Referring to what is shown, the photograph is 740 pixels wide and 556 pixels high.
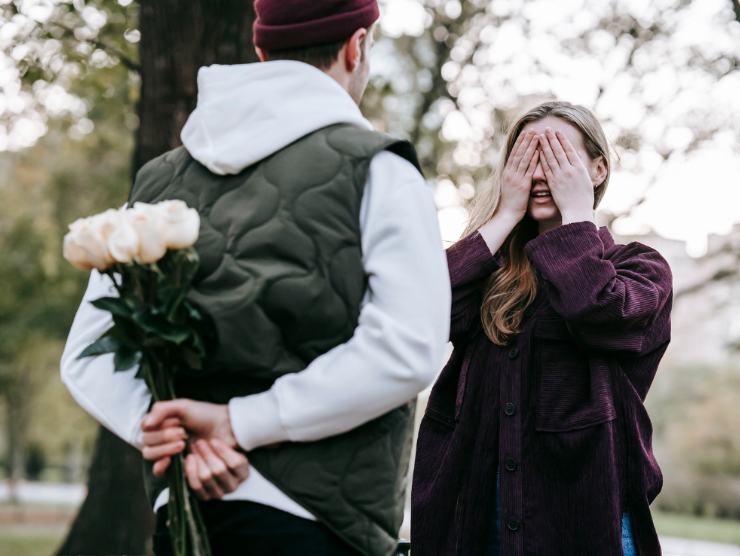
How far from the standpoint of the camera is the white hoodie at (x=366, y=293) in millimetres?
1870

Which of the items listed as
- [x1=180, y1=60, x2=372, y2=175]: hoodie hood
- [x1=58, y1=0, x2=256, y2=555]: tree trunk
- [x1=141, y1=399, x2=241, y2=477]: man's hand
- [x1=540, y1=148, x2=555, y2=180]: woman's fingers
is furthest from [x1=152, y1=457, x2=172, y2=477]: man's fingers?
[x1=58, y1=0, x2=256, y2=555]: tree trunk

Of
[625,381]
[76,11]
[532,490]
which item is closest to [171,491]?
[532,490]

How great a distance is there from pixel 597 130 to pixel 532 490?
1.20 m

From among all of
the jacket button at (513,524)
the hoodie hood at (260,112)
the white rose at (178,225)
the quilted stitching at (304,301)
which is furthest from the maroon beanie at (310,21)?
the jacket button at (513,524)

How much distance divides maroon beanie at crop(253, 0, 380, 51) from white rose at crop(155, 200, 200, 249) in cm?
52

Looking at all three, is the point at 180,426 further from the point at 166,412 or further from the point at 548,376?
the point at 548,376

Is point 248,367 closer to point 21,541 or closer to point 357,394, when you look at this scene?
point 357,394

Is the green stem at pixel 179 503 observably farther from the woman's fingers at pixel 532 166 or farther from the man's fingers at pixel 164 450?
the woman's fingers at pixel 532 166

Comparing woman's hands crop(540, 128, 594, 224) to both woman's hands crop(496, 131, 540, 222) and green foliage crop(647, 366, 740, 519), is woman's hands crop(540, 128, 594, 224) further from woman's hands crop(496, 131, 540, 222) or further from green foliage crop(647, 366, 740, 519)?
green foliage crop(647, 366, 740, 519)

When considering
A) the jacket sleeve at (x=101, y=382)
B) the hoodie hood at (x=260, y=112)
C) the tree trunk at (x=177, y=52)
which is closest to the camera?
the hoodie hood at (x=260, y=112)

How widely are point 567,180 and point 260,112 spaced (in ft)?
4.06

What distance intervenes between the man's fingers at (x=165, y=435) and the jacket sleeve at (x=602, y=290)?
1.24 metres

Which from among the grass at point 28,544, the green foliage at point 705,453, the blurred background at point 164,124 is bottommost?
the green foliage at point 705,453

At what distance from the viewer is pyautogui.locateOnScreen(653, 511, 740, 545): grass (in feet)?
69.8
